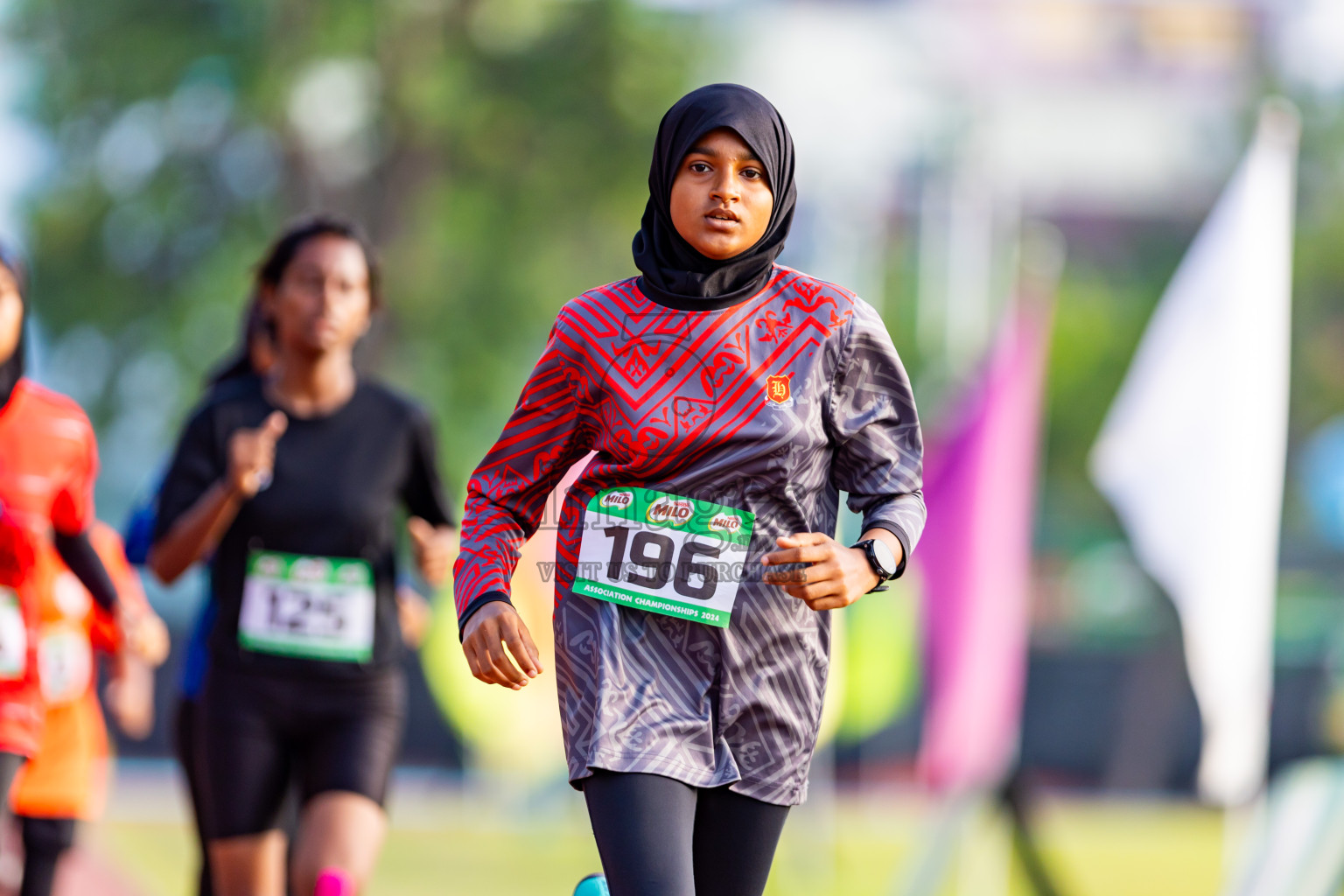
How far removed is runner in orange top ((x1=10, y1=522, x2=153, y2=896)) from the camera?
5121 mm

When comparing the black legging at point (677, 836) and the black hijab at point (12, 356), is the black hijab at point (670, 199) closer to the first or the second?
the black legging at point (677, 836)

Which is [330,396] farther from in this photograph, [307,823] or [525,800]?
[525,800]

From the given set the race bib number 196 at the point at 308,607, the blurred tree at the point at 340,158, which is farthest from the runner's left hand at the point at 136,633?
the blurred tree at the point at 340,158

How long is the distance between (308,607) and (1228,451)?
3.70 metres

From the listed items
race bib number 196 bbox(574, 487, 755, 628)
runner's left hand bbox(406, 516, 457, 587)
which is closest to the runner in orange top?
runner's left hand bbox(406, 516, 457, 587)

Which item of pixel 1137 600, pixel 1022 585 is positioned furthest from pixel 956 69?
pixel 1022 585

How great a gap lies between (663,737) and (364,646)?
1808 mm

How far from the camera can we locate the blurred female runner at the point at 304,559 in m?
4.47

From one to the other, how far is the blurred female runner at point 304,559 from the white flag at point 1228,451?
3.12 metres

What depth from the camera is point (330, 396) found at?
4.84 meters

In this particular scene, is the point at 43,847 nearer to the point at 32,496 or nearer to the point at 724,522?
the point at 32,496

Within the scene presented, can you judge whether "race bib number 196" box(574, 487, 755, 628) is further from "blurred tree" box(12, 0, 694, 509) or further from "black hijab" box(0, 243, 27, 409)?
"blurred tree" box(12, 0, 694, 509)

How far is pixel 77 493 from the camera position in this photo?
4.81m

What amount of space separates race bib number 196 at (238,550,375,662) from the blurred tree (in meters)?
15.2
